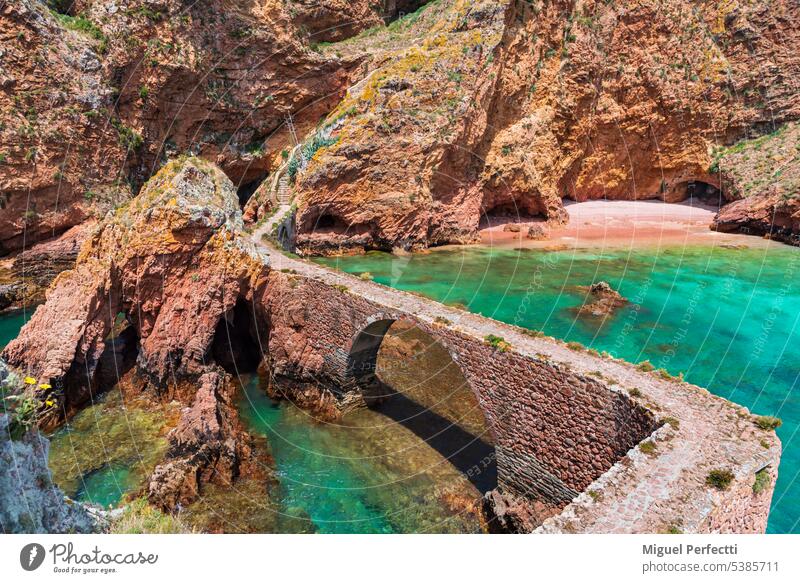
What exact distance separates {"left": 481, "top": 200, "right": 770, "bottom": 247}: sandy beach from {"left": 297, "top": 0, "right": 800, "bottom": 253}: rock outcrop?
80.8 inches

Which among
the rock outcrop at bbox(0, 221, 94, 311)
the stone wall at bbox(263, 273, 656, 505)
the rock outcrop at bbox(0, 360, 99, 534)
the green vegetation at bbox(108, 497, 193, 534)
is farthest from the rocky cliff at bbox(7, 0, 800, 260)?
the rock outcrop at bbox(0, 360, 99, 534)

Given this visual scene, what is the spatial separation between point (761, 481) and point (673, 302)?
21.5 m

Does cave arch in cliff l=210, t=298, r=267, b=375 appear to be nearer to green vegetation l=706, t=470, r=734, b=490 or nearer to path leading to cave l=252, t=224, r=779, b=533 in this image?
path leading to cave l=252, t=224, r=779, b=533

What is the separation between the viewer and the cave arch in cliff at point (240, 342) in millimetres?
22109

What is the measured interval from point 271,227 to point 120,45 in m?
20.2

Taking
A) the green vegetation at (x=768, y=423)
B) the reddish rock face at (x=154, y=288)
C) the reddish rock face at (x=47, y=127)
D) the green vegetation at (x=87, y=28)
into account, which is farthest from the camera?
the green vegetation at (x=87, y=28)

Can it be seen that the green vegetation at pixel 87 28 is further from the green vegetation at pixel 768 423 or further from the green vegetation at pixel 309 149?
the green vegetation at pixel 768 423

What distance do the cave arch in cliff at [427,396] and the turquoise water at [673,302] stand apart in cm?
577

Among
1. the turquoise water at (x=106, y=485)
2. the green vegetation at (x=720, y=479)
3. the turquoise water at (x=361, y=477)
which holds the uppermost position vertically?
the green vegetation at (x=720, y=479)

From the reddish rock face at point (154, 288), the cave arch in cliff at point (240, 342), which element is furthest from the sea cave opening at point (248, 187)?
the cave arch in cliff at point (240, 342)

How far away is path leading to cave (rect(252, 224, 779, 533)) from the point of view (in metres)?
8.17

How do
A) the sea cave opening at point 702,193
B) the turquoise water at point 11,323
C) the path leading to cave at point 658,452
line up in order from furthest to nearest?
the sea cave opening at point 702,193 < the turquoise water at point 11,323 < the path leading to cave at point 658,452

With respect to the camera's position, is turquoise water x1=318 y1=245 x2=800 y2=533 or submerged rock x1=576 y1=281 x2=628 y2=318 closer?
turquoise water x1=318 y1=245 x2=800 y2=533
